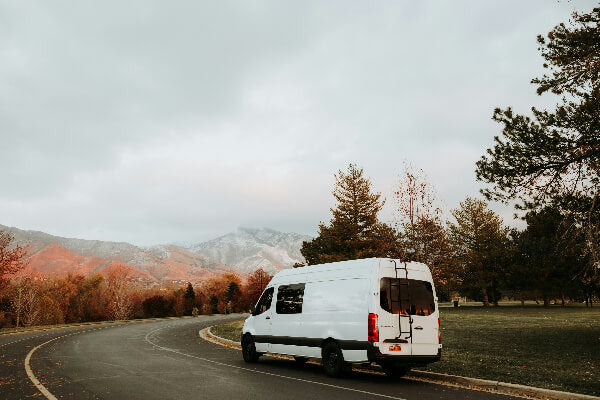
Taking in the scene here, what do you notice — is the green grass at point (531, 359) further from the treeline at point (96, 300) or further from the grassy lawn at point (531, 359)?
the treeline at point (96, 300)

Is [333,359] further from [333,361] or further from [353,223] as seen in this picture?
[353,223]

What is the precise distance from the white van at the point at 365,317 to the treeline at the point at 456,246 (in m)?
25.8

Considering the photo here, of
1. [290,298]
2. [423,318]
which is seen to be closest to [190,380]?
[290,298]

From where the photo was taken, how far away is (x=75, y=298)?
70.8 m

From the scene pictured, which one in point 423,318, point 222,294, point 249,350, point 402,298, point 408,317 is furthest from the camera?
point 222,294

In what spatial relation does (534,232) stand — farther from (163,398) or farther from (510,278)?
(163,398)

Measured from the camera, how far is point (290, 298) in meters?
12.0

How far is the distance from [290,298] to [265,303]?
1285 millimetres

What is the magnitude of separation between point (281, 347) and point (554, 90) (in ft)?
35.8

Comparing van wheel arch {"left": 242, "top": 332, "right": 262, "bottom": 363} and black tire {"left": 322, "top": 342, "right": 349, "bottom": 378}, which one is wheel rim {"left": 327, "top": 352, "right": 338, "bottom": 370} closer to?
black tire {"left": 322, "top": 342, "right": 349, "bottom": 378}

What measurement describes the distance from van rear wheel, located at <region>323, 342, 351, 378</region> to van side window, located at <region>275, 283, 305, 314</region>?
1.47 m

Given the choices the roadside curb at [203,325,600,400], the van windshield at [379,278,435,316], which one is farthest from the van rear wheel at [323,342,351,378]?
the roadside curb at [203,325,600,400]

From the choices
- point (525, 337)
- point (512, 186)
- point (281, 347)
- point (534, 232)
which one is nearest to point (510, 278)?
point (534, 232)

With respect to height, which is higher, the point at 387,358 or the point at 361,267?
the point at 361,267
